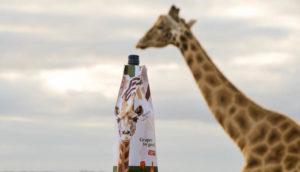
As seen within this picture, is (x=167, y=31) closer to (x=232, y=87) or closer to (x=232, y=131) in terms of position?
(x=232, y=87)

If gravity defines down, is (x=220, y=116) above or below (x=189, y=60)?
below

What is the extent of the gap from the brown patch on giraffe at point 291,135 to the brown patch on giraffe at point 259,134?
185 mm

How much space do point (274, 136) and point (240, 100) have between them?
43 cm

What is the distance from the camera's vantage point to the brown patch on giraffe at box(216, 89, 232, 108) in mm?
4613

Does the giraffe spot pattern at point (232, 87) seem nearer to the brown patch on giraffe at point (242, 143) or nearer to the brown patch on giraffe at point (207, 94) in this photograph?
the brown patch on giraffe at point (207, 94)

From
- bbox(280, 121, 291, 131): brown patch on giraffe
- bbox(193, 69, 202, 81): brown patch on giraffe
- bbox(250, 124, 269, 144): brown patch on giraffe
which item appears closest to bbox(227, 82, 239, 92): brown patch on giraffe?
bbox(193, 69, 202, 81): brown patch on giraffe

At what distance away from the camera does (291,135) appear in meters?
4.51

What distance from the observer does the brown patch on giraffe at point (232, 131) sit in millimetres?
4579

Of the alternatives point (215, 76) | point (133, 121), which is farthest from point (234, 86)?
point (133, 121)

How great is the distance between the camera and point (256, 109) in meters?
4.61

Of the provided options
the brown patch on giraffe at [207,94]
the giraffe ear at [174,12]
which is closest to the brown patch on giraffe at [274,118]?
the brown patch on giraffe at [207,94]

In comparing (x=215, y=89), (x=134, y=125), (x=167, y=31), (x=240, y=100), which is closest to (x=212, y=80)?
(x=215, y=89)

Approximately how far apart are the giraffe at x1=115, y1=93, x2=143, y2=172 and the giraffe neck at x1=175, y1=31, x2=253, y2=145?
73.1 inches

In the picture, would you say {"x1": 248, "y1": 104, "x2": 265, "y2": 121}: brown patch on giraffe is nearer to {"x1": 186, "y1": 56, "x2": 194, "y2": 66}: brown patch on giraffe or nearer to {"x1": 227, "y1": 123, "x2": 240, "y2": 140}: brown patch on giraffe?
{"x1": 227, "y1": 123, "x2": 240, "y2": 140}: brown patch on giraffe
